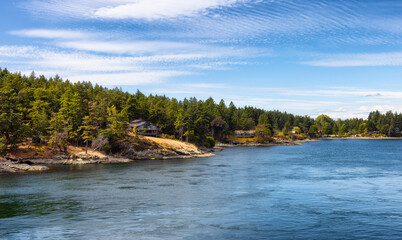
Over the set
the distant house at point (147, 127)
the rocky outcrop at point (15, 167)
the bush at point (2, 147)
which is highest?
the distant house at point (147, 127)

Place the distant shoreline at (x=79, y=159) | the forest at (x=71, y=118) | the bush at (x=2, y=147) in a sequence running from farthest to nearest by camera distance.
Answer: the forest at (x=71, y=118)
the bush at (x=2, y=147)
the distant shoreline at (x=79, y=159)

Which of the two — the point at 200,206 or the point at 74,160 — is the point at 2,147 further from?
the point at 200,206

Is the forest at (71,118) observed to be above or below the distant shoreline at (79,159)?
above

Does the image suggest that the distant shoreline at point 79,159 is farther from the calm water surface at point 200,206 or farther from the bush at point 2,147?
the calm water surface at point 200,206

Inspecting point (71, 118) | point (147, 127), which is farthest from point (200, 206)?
point (147, 127)

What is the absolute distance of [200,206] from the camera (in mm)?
39812

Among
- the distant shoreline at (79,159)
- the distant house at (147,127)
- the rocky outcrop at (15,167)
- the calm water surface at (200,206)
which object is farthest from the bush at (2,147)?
the distant house at (147,127)

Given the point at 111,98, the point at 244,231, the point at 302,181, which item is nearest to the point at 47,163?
the point at 111,98

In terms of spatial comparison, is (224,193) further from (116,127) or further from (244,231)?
(116,127)

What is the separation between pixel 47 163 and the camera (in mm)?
82875

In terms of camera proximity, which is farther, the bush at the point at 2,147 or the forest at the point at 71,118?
the forest at the point at 71,118

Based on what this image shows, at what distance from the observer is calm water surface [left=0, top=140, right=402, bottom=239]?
97.7 ft

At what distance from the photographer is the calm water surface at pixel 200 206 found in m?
29.8

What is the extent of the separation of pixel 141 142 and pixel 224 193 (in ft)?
205
